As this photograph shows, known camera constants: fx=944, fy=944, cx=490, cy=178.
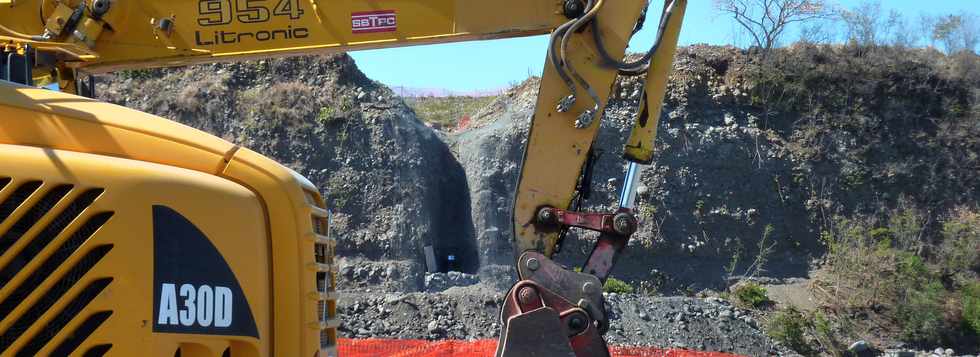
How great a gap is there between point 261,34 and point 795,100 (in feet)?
47.9

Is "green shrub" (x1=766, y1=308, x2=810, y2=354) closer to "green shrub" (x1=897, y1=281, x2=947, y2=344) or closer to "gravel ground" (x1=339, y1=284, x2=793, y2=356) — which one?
"gravel ground" (x1=339, y1=284, x2=793, y2=356)

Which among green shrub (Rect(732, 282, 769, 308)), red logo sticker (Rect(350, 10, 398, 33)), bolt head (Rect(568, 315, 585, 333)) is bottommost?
green shrub (Rect(732, 282, 769, 308))

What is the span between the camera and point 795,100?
18.4m

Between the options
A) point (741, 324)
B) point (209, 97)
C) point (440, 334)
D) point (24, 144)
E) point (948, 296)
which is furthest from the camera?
point (209, 97)

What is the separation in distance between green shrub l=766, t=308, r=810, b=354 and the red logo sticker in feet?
27.4

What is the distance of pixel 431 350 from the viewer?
8969mm

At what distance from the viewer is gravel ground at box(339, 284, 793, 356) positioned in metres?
11.0

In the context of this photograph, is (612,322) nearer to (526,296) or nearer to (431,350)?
(431,350)

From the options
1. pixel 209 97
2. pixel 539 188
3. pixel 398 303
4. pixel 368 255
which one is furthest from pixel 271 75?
pixel 539 188

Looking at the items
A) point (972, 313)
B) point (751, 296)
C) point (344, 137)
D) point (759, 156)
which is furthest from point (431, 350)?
point (759, 156)

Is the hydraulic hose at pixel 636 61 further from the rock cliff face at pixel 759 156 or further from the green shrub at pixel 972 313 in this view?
the rock cliff face at pixel 759 156

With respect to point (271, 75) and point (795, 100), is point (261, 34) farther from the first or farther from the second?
point (795, 100)

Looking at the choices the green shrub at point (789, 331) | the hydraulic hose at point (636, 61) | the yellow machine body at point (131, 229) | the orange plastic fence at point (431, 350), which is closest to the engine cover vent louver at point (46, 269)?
the yellow machine body at point (131, 229)

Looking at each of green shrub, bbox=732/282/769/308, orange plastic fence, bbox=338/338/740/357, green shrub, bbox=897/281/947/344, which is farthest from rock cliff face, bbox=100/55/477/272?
green shrub, bbox=897/281/947/344
